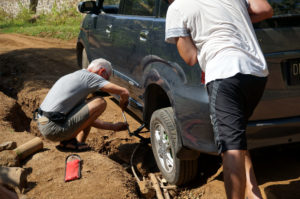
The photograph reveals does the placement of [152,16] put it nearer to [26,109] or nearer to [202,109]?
[202,109]

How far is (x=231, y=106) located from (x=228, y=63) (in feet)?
0.88

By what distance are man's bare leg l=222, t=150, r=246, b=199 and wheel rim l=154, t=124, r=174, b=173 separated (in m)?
1.25

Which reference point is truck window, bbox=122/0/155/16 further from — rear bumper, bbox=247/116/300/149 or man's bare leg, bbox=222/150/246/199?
man's bare leg, bbox=222/150/246/199

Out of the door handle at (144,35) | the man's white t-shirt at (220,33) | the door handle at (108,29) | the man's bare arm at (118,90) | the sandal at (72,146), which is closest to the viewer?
the man's white t-shirt at (220,33)

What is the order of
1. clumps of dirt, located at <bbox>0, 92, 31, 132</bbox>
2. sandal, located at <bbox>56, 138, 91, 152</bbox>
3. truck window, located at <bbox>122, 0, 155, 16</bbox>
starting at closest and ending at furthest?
truck window, located at <bbox>122, 0, 155, 16</bbox>, sandal, located at <bbox>56, 138, 91, 152</bbox>, clumps of dirt, located at <bbox>0, 92, 31, 132</bbox>

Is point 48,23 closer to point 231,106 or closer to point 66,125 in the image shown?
point 66,125

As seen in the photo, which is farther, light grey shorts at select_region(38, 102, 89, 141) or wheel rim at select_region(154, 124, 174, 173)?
light grey shorts at select_region(38, 102, 89, 141)

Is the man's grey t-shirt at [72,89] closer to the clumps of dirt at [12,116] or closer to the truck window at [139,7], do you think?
the truck window at [139,7]

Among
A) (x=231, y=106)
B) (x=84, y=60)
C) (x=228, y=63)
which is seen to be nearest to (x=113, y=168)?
(x=231, y=106)

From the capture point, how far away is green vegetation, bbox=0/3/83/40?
15.3 metres

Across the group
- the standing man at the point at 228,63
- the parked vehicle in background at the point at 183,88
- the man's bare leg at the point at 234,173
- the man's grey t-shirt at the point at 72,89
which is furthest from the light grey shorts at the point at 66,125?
the man's bare leg at the point at 234,173

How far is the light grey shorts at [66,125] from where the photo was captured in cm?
455

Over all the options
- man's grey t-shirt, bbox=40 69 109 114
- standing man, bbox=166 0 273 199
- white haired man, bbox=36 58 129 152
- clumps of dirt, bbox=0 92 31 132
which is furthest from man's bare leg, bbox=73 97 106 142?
standing man, bbox=166 0 273 199

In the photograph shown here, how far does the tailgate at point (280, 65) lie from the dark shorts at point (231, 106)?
526 millimetres
